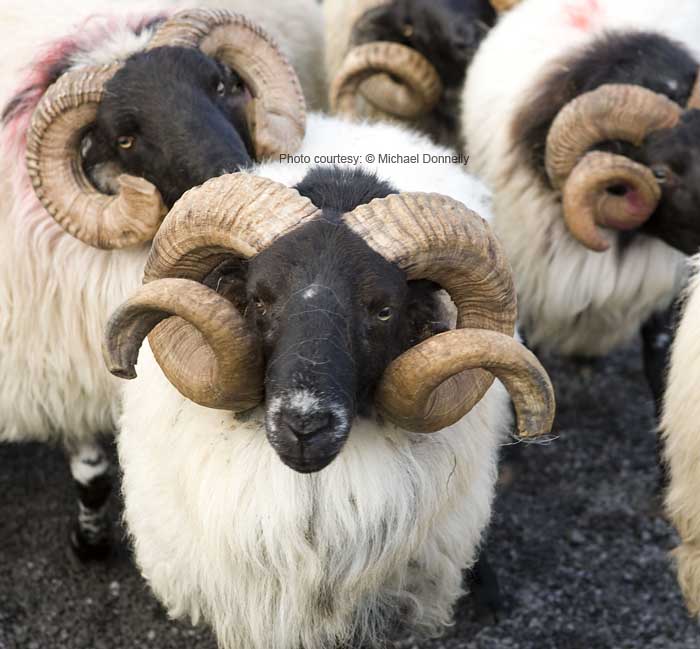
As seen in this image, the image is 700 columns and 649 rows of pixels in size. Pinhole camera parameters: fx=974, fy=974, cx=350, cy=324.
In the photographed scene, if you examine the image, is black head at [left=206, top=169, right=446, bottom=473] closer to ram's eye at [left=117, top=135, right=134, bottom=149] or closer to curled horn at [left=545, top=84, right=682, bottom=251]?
ram's eye at [left=117, top=135, right=134, bottom=149]

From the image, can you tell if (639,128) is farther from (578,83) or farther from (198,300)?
(198,300)

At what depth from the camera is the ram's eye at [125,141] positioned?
315 cm

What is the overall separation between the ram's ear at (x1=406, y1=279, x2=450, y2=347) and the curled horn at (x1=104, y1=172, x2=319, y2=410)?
1.14ft

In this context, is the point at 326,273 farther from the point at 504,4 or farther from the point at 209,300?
the point at 504,4

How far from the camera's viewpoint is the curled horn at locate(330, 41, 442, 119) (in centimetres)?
458

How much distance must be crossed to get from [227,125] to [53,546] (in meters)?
1.90

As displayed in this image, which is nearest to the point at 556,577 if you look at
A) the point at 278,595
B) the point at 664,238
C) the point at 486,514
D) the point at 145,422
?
the point at 486,514

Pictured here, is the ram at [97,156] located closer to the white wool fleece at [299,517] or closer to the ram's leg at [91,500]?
the ram's leg at [91,500]

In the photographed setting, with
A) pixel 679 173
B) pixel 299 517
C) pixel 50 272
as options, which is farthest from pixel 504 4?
pixel 299 517

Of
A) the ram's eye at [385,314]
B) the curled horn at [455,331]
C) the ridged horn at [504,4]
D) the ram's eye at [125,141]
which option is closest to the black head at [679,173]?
the ridged horn at [504,4]

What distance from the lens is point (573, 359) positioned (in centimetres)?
521

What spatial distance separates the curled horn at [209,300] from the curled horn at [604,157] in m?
1.78

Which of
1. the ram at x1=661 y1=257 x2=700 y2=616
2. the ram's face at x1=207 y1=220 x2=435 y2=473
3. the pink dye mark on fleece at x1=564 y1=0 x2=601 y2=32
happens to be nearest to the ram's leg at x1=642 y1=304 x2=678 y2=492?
the pink dye mark on fleece at x1=564 y1=0 x2=601 y2=32

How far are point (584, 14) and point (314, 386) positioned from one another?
2995mm
